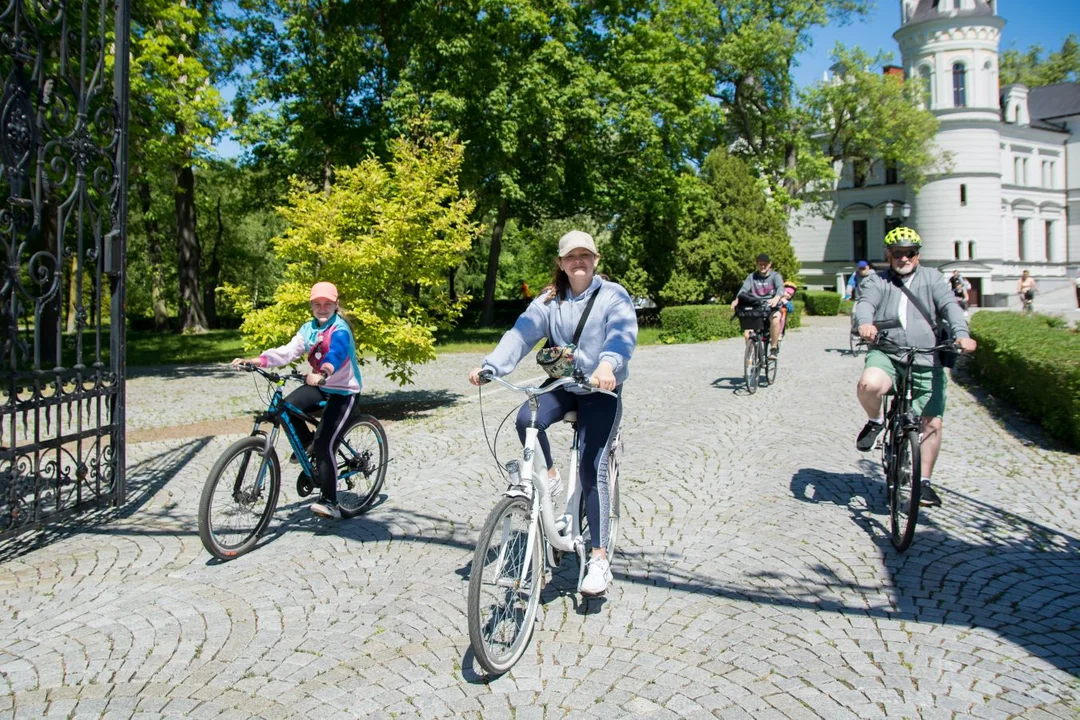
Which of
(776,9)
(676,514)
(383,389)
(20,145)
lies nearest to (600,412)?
(676,514)

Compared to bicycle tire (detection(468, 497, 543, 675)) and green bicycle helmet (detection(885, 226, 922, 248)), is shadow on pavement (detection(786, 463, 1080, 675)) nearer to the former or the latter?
bicycle tire (detection(468, 497, 543, 675))

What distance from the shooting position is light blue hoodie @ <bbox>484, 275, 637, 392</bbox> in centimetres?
420

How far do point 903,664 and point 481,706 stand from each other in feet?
6.03

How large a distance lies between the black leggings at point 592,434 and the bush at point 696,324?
20057 mm

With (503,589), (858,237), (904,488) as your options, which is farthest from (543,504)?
(858,237)

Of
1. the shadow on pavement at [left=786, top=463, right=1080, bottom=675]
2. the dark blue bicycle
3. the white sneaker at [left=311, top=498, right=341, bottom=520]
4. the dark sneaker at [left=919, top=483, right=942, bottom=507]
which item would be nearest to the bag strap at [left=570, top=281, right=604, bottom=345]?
the shadow on pavement at [left=786, top=463, right=1080, bottom=675]

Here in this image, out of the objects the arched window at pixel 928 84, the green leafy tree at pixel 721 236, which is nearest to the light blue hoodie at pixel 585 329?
the green leafy tree at pixel 721 236

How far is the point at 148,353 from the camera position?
23203 millimetres

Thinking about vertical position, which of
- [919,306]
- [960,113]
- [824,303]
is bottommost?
[919,306]

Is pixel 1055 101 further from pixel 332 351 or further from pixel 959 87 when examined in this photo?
pixel 332 351

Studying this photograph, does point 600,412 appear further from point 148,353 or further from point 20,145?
point 148,353

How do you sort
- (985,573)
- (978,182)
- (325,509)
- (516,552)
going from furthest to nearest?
(978,182) < (325,509) < (985,573) < (516,552)

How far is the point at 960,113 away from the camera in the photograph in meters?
48.3

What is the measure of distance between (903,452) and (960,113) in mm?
50036
